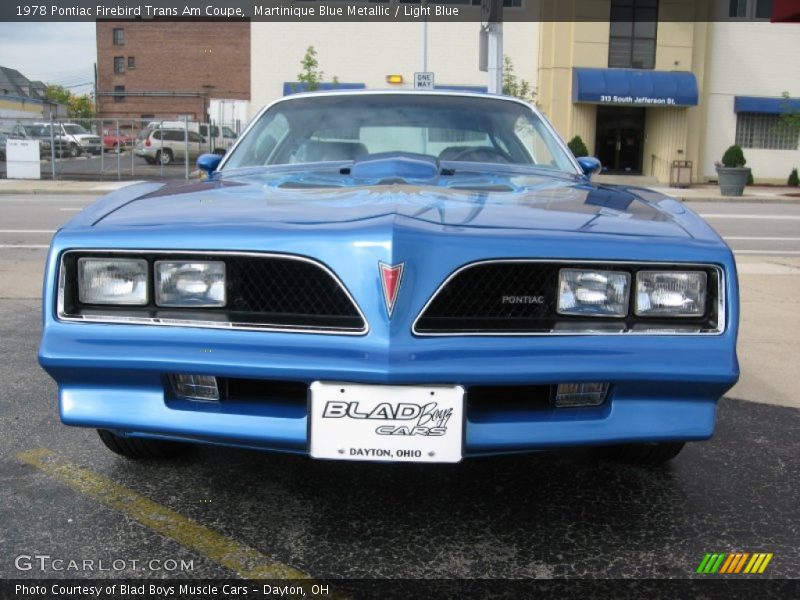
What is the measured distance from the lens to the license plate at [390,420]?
6.89 feet

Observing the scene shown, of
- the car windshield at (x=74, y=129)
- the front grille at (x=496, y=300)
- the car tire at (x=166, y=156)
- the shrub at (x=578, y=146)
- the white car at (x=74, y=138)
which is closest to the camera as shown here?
the front grille at (x=496, y=300)

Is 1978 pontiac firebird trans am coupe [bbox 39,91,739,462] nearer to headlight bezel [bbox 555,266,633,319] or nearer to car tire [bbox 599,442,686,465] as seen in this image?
headlight bezel [bbox 555,266,633,319]

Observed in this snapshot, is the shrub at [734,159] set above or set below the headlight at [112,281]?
above

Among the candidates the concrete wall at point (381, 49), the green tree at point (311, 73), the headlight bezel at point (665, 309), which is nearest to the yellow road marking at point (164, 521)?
the headlight bezel at point (665, 309)

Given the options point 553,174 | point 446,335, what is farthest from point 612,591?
point 553,174

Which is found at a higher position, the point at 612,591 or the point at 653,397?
the point at 653,397

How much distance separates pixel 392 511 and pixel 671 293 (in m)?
1.13

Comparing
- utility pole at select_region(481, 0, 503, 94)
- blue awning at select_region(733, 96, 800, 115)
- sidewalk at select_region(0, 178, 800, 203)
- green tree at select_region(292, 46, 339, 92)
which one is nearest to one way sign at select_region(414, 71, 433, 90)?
utility pole at select_region(481, 0, 503, 94)

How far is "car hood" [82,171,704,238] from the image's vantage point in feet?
7.66

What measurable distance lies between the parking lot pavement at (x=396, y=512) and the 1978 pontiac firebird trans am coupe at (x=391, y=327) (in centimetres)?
38

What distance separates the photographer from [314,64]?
28.3 m

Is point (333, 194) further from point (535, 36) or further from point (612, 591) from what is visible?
point (535, 36)

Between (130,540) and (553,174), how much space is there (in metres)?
2.21

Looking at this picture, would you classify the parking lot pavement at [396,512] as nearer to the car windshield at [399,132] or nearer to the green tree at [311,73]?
the car windshield at [399,132]
